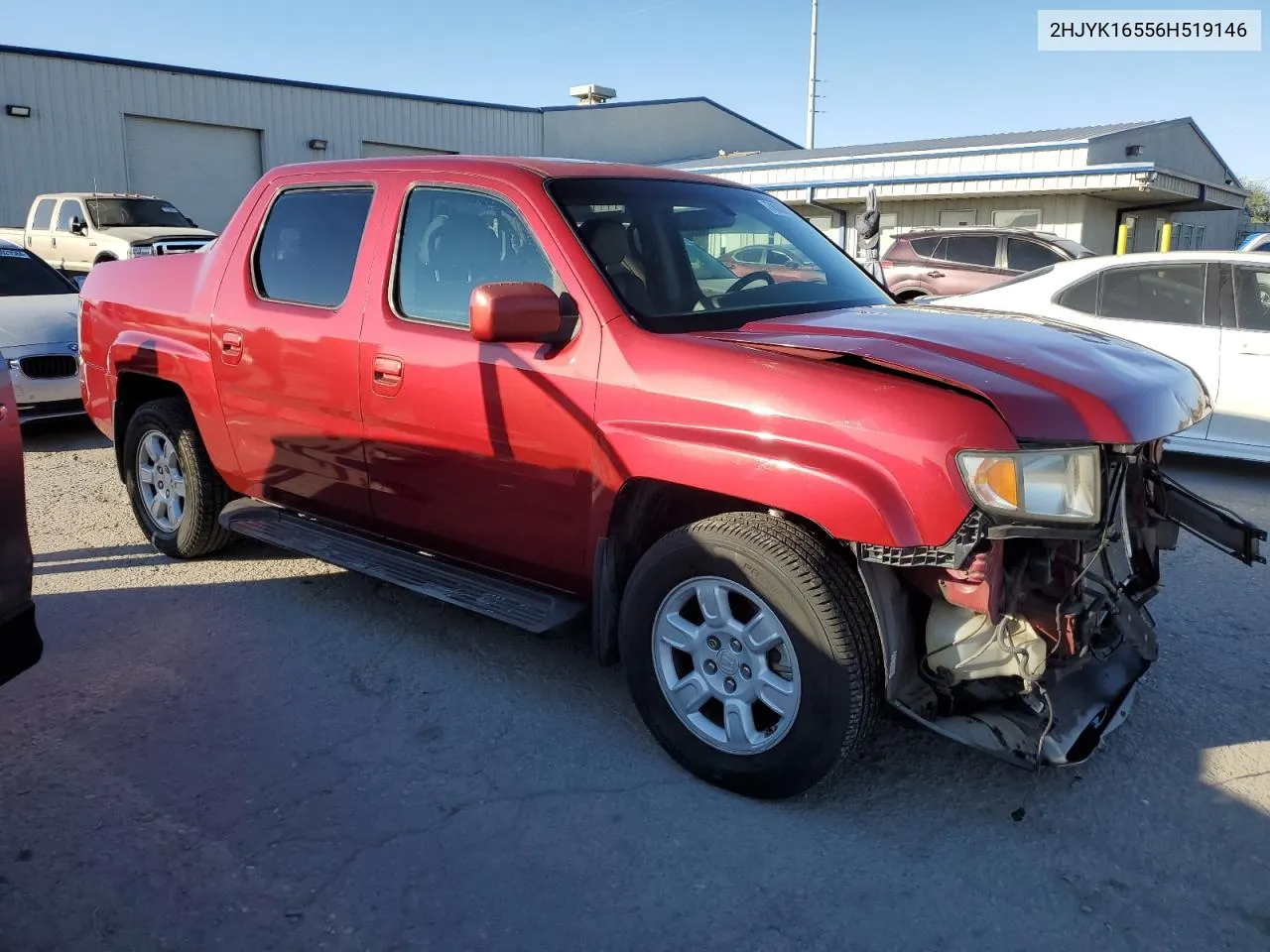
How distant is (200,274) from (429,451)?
5.95ft

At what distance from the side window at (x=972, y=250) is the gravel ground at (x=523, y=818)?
1098 cm

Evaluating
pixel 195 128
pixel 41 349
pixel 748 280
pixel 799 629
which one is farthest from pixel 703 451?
pixel 195 128

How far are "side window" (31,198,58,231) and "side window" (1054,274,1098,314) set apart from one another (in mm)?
16116

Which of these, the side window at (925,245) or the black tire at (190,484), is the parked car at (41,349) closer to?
the black tire at (190,484)

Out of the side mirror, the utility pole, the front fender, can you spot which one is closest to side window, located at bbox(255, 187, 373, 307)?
the side mirror

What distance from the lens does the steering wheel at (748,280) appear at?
381 cm

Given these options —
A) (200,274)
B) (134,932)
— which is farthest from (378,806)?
(200,274)

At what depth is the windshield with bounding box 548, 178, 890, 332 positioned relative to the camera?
3551 mm

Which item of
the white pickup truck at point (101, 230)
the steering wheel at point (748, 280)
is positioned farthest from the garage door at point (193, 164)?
the steering wheel at point (748, 280)

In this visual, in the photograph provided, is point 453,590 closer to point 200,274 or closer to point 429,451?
point 429,451

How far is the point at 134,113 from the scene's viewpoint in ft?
76.0

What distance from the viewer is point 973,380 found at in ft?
9.23

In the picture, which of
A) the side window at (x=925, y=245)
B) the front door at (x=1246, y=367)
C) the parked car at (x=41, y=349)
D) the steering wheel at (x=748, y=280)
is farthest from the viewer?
the side window at (x=925, y=245)

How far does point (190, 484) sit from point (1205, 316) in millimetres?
6672
